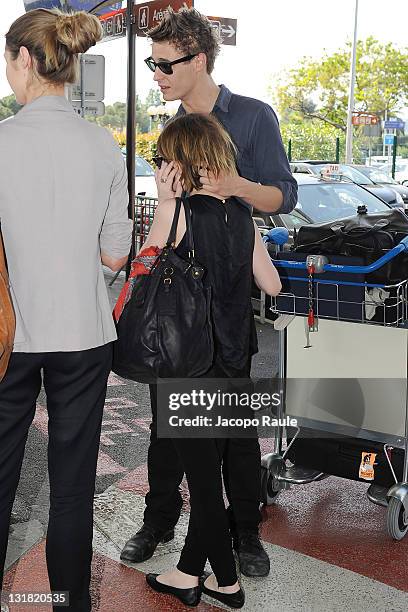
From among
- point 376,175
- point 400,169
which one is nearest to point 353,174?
point 376,175

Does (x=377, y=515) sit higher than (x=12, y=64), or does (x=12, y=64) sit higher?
(x=12, y=64)

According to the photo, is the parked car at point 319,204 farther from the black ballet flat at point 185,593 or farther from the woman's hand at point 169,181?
the woman's hand at point 169,181

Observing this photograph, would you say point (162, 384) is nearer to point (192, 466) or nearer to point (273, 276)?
point (192, 466)

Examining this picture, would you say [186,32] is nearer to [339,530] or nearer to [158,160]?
[158,160]

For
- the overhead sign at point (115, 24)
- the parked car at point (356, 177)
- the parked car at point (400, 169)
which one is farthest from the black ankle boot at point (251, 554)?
the parked car at point (400, 169)

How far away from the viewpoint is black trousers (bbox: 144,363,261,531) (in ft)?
10.9

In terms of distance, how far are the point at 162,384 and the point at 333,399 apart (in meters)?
1.32

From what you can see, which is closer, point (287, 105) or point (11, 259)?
point (11, 259)

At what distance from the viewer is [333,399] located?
3857 millimetres

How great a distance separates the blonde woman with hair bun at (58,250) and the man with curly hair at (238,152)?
0.74m

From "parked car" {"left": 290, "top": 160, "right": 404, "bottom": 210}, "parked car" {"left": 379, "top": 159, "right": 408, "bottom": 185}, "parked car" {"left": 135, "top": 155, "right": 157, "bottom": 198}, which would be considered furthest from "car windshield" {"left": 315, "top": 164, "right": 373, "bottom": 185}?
"parked car" {"left": 379, "top": 159, "right": 408, "bottom": 185}

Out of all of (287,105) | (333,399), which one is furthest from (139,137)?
(333,399)

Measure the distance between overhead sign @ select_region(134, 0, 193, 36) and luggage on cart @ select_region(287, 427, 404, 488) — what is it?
24.3 ft

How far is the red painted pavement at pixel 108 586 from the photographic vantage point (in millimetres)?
3049
